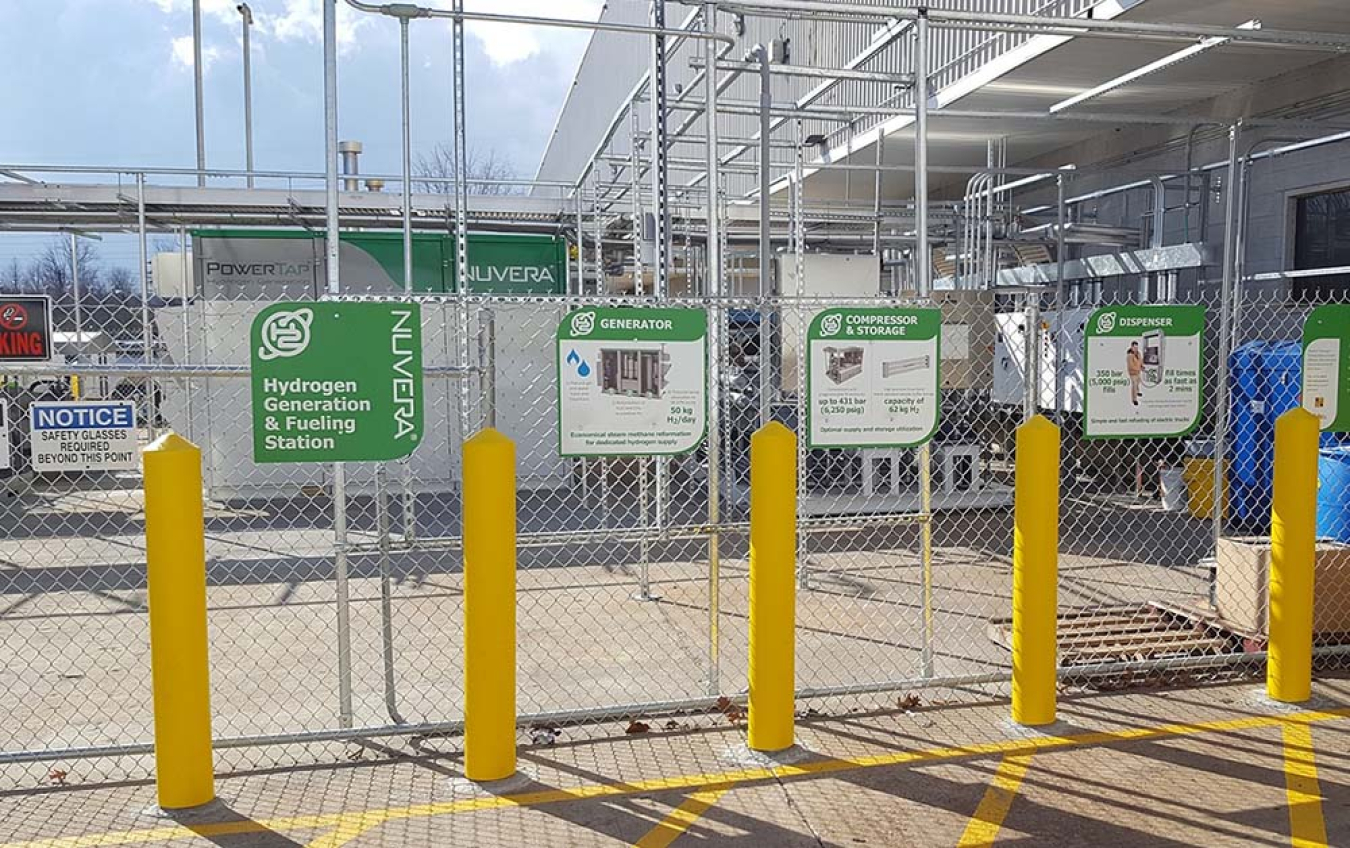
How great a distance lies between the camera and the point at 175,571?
12.8ft

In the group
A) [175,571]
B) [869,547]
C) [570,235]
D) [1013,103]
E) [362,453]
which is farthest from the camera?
[570,235]

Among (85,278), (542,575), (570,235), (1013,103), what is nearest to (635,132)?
(542,575)

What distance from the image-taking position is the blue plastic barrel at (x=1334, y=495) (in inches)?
308

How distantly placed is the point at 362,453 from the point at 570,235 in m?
14.3

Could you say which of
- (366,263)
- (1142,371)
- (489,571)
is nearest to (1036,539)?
(1142,371)

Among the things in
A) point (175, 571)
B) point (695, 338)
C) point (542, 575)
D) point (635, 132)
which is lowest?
point (542, 575)

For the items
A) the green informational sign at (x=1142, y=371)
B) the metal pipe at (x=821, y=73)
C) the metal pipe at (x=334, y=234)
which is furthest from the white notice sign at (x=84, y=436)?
the green informational sign at (x=1142, y=371)

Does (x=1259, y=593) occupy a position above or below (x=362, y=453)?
below

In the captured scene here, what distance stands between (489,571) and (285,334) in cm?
126

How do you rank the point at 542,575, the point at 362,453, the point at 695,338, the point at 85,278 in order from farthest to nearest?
the point at 85,278 → the point at 542,575 → the point at 695,338 → the point at 362,453

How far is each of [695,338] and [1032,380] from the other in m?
1.70

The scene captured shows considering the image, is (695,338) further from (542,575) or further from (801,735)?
(542,575)

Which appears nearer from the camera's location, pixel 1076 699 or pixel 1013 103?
pixel 1076 699

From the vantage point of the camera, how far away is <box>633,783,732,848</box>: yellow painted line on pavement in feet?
12.6
